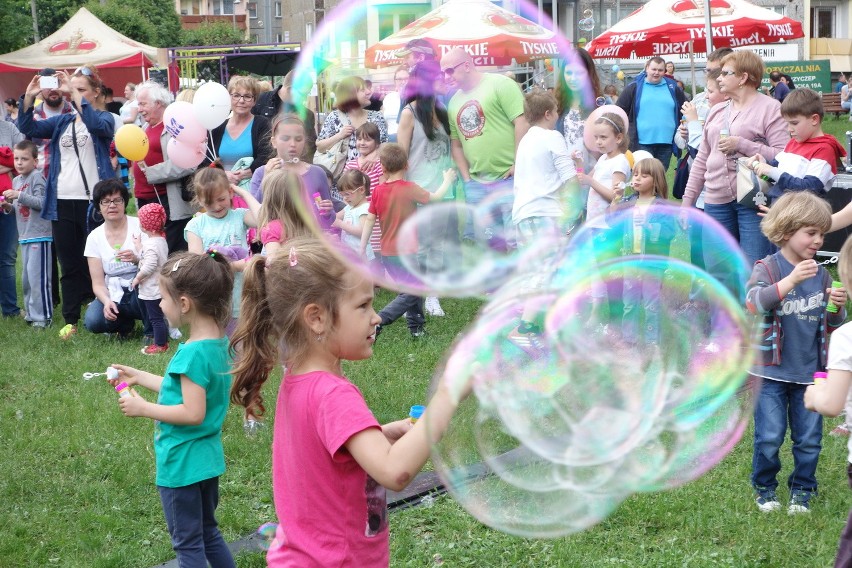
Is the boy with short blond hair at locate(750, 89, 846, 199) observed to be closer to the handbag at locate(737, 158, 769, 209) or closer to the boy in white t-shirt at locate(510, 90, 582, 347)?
the handbag at locate(737, 158, 769, 209)

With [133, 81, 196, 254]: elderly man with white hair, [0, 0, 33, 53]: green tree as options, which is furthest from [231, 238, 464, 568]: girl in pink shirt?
[0, 0, 33, 53]: green tree

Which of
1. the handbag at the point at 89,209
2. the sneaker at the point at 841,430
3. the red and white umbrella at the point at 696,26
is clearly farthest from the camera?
the red and white umbrella at the point at 696,26

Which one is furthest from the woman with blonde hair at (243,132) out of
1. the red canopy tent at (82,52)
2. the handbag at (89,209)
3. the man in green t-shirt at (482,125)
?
the red canopy tent at (82,52)

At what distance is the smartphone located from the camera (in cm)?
795

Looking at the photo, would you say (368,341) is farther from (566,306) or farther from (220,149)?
(220,149)

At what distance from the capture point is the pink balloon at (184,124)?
22.1ft

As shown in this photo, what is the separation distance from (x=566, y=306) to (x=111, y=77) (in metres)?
33.6

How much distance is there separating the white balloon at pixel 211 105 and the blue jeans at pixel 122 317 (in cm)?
145

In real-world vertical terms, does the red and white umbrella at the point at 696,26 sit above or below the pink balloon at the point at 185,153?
above

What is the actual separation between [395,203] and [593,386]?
2.42 meters

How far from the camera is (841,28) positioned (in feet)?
147

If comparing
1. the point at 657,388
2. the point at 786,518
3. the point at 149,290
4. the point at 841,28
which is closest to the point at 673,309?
the point at 657,388

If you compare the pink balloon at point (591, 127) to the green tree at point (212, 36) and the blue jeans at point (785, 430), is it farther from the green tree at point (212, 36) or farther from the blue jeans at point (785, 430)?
the green tree at point (212, 36)

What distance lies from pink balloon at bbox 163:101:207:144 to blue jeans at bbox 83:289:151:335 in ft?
4.35
